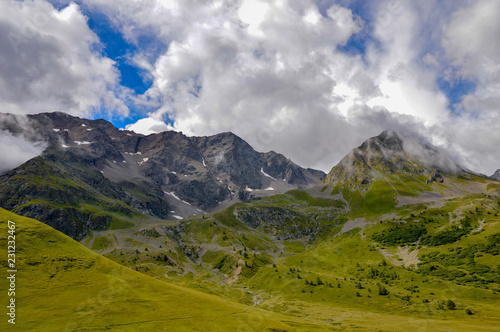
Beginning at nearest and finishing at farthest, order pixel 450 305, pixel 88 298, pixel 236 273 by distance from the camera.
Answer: pixel 88 298 → pixel 450 305 → pixel 236 273

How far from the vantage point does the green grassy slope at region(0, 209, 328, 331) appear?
43.5 m

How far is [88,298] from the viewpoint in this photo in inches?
1967

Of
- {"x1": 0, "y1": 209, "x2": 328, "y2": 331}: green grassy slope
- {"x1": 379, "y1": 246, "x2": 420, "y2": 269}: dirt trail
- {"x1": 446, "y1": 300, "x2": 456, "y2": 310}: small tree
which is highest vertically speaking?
{"x1": 379, "y1": 246, "x2": 420, "y2": 269}: dirt trail

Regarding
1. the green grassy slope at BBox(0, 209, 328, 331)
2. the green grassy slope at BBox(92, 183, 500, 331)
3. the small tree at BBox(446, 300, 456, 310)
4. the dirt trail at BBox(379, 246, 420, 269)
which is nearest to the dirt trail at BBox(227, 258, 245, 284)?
the green grassy slope at BBox(92, 183, 500, 331)

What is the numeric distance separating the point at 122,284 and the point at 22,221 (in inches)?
1256

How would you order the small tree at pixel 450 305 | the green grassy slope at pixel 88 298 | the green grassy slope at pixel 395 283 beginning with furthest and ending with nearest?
the small tree at pixel 450 305 < the green grassy slope at pixel 395 283 < the green grassy slope at pixel 88 298

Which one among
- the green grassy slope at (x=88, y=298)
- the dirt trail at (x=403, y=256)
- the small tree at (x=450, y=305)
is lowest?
the green grassy slope at (x=88, y=298)

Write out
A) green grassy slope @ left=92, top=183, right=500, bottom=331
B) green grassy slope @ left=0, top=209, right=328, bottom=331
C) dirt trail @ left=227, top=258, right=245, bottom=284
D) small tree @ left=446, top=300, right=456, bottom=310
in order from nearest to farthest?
green grassy slope @ left=0, top=209, right=328, bottom=331 → green grassy slope @ left=92, top=183, right=500, bottom=331 → small tree @ left=446, top=300, right=456, bottom=310 → dirt trail @ left=227, top=258, right=245, bottom=284

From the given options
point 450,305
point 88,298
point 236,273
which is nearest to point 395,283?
point 450,305

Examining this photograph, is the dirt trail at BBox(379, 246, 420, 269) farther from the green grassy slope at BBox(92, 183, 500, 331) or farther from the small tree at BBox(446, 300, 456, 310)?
the small tree at BBox(446, 300, 456, 310)

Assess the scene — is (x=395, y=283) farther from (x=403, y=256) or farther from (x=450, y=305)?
(x=403, y=256)

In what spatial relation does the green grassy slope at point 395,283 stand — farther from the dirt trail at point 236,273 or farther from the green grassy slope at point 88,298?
the green grassy slope at point 88,298

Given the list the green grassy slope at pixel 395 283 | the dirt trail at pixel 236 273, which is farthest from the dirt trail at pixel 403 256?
the dirt trail at pixel 236 273

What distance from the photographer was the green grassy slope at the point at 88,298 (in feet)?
143
